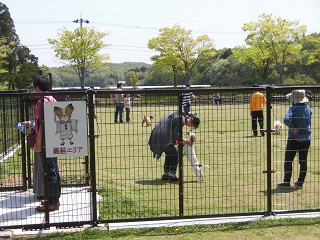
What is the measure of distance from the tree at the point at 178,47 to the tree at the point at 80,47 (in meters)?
7.68

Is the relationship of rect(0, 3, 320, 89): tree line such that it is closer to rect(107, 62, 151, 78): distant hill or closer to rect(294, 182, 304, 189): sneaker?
rect(294, 182, 304, 189): sneaker

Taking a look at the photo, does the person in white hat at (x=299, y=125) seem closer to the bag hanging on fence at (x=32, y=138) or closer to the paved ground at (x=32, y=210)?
the paved ground at (x=32, y=210)

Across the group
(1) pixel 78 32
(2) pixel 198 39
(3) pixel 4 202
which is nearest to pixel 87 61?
(1) pixel 78 32

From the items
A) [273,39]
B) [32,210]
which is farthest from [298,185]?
[273,39]

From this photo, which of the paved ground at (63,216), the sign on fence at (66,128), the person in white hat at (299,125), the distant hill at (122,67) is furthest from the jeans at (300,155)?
the distant hill at (122,67)

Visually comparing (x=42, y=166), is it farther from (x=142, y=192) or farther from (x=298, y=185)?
(x=298, y=185)

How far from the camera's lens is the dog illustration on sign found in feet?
17.8

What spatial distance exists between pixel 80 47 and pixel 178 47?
13.0m

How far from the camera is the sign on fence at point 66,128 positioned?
17.8 ft

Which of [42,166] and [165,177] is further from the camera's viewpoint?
[165,177]

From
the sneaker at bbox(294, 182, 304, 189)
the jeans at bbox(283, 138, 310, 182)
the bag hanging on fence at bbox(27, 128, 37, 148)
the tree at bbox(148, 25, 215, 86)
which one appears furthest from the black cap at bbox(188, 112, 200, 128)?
the tree at bbox(148, 25, 215, 86)

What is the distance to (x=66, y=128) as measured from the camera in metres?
5.47

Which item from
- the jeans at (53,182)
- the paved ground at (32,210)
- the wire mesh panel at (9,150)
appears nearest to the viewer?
the paved ground at (32,210)

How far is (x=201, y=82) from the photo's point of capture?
105062 mm
